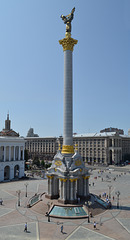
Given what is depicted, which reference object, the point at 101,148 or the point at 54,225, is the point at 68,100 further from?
the point at 101,148

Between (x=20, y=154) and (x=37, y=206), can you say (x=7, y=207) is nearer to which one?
(x=37, y=206)

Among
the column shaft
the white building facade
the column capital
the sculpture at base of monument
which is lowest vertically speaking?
the white building facade

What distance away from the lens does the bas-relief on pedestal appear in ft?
129

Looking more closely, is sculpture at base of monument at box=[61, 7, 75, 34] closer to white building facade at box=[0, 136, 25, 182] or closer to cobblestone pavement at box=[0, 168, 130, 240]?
cobblestone pavement at box=[0, 168, 130, 240]

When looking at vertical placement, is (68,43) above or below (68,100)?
A: above

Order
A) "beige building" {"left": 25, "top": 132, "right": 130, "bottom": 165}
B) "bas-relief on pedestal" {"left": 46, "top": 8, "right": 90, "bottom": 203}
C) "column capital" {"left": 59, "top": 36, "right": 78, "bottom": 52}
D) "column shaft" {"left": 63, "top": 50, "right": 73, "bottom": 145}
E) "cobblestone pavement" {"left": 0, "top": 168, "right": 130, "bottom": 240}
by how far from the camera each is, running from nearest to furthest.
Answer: "cobblestone pavement" {"left": 0, "top": 168, "right": 130, "bottom": 240} → "bas-relief on pedestal" {"left": 46, "top": 8, "right": 90, "bottom": 203} → "column shaft" {"left": 63, "top": 50, "right": 73, "bottom": 145} → "column capital" {"left": 59, "top": 36, "right": 78, "bottom": 52} → "beige building" {"left": 25, "top": 132, "right": 130, "bottom": 165}

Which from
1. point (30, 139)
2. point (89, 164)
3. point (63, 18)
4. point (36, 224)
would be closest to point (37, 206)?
point (36, 224)

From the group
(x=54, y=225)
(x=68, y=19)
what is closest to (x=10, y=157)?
(x=54, y=225)

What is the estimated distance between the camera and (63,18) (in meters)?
46.6

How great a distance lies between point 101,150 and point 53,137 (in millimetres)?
39821

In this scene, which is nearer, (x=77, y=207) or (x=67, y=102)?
(x=77, y=207)

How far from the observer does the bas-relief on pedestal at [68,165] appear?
39.2 m

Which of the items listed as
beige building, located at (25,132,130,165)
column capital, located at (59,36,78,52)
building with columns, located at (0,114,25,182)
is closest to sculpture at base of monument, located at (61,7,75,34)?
column capital, located at (59,36,78,52)

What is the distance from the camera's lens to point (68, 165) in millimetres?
40938
